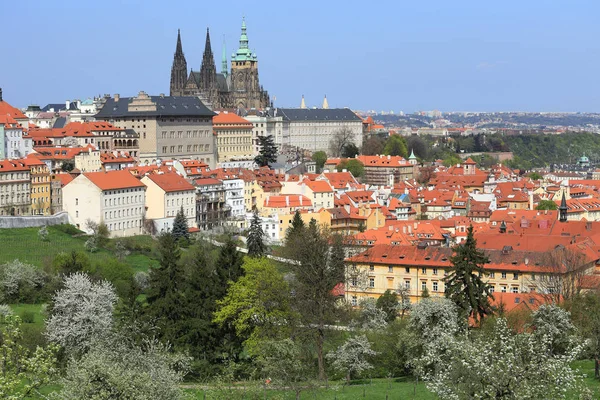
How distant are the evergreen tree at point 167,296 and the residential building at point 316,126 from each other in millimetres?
105990

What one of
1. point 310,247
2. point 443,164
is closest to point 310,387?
point 310,247

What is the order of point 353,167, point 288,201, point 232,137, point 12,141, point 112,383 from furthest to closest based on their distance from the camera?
1. point 232,137
2. point 353,167
3. point 12,141
4. point 288,201
5. point 112,383

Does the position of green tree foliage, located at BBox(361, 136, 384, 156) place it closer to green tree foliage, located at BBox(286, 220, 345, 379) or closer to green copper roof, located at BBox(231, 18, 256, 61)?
green copper roof, located at BBox(231, 18, 256, 61)

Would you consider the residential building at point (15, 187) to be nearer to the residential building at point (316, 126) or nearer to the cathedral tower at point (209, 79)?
the residential building at point (316, 126)

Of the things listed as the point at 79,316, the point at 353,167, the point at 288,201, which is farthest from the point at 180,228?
the point at 353,167

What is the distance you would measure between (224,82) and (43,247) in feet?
337

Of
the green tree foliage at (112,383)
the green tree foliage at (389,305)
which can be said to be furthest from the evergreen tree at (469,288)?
the green tree foliage at (112,383)

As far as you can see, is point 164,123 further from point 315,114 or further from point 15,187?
point 315,114

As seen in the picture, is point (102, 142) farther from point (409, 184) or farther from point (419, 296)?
point (419, 296)

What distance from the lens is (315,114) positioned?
158 m

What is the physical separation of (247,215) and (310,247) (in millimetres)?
41184

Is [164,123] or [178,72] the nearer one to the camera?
[164,123]

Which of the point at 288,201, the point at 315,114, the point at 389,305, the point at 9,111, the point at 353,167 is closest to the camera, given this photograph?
the point at 389,305

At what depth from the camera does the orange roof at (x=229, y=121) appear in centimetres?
13050
